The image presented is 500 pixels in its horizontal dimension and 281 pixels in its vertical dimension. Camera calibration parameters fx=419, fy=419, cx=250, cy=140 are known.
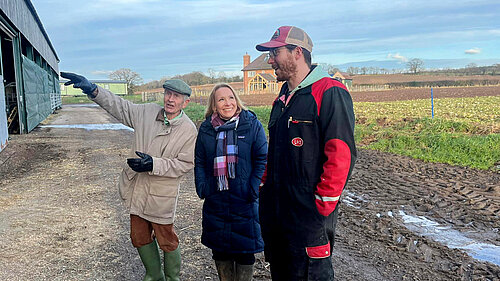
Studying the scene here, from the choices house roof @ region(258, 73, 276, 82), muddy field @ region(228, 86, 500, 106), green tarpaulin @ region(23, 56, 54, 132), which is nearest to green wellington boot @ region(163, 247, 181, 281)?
green tarpaulin @ region(23, 56, 54, 132)

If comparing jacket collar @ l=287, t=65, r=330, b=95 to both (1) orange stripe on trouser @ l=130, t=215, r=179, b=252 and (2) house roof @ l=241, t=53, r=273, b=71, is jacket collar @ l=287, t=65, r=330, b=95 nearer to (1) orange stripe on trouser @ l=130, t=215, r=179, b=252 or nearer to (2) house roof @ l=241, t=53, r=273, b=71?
(1) orange stripe on trouser @ l=130, t=215, r=179, b=252

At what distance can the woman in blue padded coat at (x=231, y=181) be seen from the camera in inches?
122

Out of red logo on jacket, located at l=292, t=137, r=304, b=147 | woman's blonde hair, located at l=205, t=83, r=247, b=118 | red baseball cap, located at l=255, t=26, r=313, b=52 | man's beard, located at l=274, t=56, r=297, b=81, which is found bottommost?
red logo on jacket, located at l=292, t=137, r=304, b=147

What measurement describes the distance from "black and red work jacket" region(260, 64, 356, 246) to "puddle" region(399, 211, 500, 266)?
10.0ft

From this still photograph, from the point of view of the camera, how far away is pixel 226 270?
3230 mm

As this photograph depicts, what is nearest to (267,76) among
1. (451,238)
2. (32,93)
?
(32,93)

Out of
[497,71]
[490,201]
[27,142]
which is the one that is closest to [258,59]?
[497,71]

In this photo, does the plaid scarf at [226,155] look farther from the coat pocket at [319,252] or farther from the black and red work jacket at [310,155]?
the coat pocket at [319,252]

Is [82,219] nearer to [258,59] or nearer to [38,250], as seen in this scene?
[38,250]

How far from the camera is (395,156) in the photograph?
10.4 meters

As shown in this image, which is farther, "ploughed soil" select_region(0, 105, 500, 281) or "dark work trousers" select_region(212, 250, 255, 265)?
"ploughed soil" select_region(0, 105, 500, 281)

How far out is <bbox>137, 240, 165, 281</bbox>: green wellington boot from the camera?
11.2ft

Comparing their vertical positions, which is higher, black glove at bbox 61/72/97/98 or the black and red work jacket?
black glove at bbox 61/72/97/98

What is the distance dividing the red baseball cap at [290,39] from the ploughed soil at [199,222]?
2274 mm
